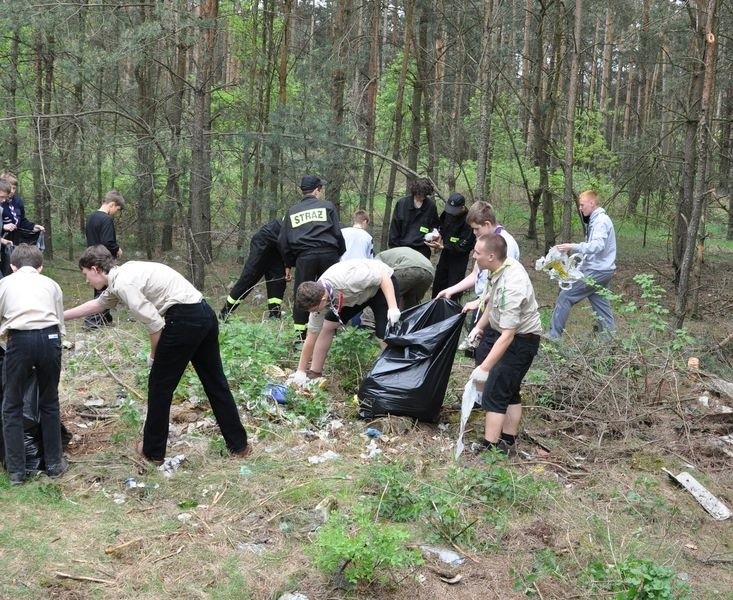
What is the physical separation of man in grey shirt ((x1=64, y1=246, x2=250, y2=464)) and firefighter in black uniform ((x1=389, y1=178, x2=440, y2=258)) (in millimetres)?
3769

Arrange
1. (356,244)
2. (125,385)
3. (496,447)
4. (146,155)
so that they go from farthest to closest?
(146,155) < (356,244) < (125,385) < (496,447)

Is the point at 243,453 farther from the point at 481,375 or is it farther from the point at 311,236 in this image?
the point at 311,236

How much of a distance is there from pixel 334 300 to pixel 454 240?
2.66m

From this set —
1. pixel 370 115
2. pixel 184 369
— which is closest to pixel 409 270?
pixel 184 369

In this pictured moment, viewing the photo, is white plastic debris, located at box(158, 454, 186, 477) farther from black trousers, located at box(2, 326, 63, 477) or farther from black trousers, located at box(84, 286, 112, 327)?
Answer: black trousers, located at box(84, 286, 112, 327)

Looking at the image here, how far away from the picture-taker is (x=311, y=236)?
701 centimetres

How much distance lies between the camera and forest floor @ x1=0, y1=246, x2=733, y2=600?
3541 mm

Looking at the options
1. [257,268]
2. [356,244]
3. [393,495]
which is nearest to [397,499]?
[393,495]

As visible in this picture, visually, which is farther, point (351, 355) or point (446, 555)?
point (351, 355)

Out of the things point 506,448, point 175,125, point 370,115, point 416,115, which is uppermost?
point 416,115

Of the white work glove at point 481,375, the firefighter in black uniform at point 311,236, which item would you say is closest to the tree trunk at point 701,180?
the firefighter in black uniform at point 311,236

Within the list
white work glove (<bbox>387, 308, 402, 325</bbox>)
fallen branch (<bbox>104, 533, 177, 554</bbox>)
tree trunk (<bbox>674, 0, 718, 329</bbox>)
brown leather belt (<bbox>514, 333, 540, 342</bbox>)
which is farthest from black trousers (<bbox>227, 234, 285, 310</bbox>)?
tree trunk (<bbox>674, 0, 718, 329</bbox>)

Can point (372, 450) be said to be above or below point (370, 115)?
below

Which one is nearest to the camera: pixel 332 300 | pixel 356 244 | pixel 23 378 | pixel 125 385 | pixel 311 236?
pixel 23 378
